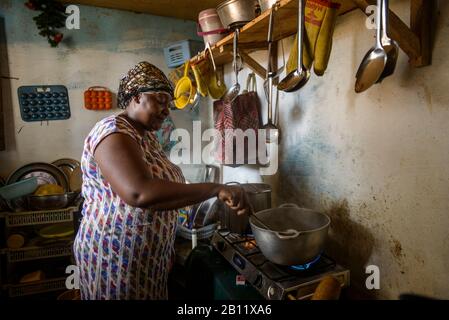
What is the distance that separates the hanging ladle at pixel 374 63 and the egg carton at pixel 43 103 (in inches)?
83.9

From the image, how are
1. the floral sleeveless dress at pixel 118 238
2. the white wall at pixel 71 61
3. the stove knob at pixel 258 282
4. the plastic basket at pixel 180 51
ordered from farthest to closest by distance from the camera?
the plastic basket at pixel 180 51
the white wall at pixel 71 61
the stove knob at pixel 258 282
the floral sleeveless dress at pixel 118 238

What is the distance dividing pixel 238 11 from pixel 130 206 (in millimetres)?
1014

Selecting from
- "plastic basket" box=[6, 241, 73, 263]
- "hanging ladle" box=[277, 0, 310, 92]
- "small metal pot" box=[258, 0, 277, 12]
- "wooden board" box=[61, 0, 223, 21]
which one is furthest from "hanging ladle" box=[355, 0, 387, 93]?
"plastic basket" box=[6, 241, 73, 263]

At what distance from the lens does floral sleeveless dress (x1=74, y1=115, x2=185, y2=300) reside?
942mm

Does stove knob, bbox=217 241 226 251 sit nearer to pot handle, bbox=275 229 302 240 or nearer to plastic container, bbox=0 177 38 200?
pot handle, bbox=275 229 302 240

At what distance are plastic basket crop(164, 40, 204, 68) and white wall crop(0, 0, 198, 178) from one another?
17 centimetres

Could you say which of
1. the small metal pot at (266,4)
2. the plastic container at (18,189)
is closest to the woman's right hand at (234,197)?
the small metal pot at (266,4)

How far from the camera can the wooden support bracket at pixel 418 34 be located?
0.84 metres

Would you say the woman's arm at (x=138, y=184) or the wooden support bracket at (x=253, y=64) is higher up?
the wooden support bracket at (x=253, y=64)

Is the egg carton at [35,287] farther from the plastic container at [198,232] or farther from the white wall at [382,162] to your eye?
the white wall at [382,162]

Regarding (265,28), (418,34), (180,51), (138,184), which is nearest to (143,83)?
A: (138,184)
